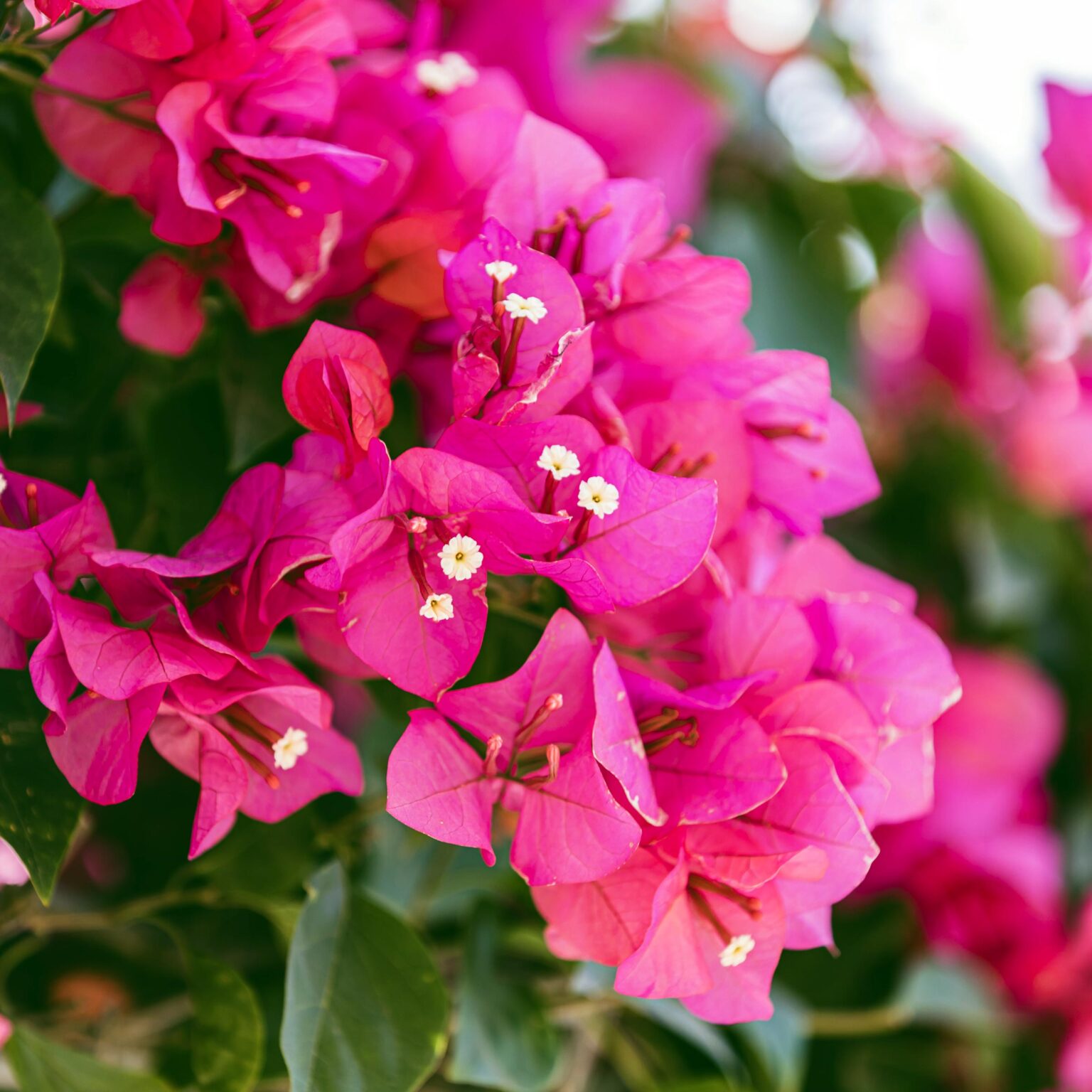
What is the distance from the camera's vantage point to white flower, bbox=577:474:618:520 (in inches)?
13.6

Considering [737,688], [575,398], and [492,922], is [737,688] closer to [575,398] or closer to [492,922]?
[575,398]

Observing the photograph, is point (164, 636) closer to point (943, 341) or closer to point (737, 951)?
point (737, 951)

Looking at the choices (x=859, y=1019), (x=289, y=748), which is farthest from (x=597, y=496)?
(x=859, y=1019)

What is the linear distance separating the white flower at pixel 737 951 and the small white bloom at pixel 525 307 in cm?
20

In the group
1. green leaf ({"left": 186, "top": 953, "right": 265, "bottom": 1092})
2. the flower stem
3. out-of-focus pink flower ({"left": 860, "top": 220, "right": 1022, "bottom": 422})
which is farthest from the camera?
out-of-focus pink flower ({"left": 860, "top": 220, "right": 1022, "bottom": 422})

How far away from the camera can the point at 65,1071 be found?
1.44ft

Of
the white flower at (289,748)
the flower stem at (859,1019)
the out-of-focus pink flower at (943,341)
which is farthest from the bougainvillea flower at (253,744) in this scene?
the out-of-focus pink flower at (943,341)

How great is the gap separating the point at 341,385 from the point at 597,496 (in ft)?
0.28

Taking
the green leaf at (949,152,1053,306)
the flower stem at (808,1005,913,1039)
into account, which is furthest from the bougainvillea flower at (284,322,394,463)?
the green leaf at (949,152,1053,306)

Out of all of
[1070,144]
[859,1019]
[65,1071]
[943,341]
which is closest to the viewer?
[65,1071]

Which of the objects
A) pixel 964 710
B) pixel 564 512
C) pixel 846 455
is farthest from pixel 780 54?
pixel 564 512

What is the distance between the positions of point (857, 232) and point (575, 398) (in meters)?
0.54

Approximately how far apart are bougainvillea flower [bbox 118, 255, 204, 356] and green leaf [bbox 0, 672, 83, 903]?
13 centimetres

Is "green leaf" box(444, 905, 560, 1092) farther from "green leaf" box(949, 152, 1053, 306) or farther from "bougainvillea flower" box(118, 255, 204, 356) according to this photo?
"green leaf" box(949, 152, 1053, 306)
